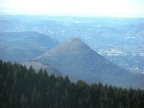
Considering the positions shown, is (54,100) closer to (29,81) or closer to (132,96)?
(29,81)

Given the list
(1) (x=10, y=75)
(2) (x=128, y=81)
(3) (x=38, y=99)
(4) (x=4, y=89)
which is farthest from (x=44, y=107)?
(2) (x=128, y=81)

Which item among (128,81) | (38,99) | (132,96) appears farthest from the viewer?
(128,81)

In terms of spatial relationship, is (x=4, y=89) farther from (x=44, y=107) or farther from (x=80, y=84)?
(x=80, y=84)

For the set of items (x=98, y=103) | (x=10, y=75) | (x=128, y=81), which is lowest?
(x=128, y=81)

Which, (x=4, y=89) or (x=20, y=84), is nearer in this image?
(x=4, y=89)

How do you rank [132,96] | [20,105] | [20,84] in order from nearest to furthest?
[20,105] < [20,84] < [132,96]

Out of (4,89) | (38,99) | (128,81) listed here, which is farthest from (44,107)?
(128,81)

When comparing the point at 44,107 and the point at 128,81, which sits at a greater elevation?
the point at 44,107
